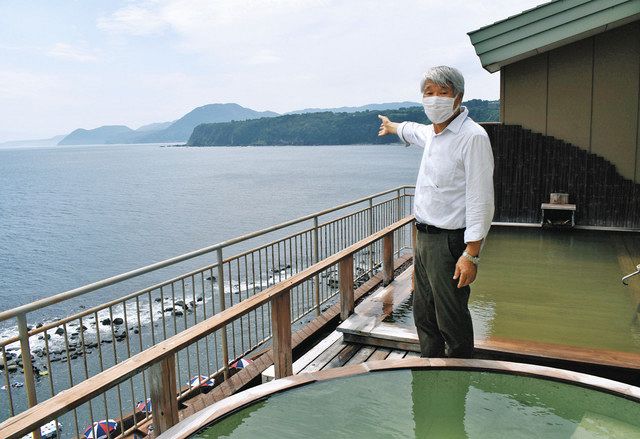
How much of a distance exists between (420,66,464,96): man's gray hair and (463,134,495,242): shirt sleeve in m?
0.28

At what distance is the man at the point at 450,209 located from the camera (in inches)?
99.3

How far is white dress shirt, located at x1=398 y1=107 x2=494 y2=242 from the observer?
8.24 feet

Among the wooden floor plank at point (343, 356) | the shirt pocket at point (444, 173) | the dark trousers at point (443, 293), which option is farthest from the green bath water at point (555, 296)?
the shirt pocket at point (444, 173)

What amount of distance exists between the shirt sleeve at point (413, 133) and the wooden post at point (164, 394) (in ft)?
5.85

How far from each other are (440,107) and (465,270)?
0.80 meters

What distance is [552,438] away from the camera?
212 centimetres

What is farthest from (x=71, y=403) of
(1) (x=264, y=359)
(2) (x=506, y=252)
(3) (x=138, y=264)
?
(3) (x=138, y=264)

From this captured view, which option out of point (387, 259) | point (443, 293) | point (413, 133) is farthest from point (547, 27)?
point (443, 293)

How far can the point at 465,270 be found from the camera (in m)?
2.55

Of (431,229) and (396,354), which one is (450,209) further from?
(396,354)

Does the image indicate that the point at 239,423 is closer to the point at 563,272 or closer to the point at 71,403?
the point at 71,403

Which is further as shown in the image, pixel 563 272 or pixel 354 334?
pixel 563 272

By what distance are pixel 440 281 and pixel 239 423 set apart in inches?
47.5

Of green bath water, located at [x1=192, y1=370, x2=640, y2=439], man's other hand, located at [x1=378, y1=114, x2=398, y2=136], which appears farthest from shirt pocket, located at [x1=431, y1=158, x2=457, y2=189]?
green bath water, located at [x1=192, y1=370, x2=640, y2=439]
